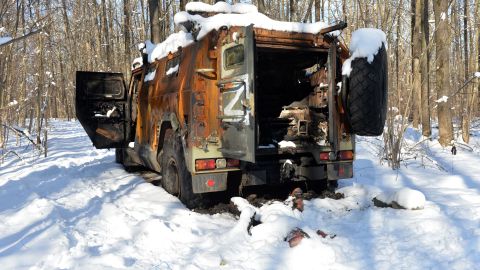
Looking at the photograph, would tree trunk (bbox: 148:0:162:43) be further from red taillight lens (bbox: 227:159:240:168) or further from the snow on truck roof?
red taillight lens (bbox: 227:159:240:168)

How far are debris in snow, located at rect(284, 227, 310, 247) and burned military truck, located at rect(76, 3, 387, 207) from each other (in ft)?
3.27

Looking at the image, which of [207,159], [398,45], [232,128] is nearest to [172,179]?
[207,159]

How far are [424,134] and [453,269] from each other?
12.3 metres

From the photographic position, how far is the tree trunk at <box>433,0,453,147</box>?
11.1 metres

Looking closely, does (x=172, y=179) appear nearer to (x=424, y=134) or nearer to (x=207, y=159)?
(x=207, y=159)

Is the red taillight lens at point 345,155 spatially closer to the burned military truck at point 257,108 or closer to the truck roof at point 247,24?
the burned military truck at point 257,108

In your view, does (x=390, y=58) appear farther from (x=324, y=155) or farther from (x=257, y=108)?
(x=257, y=108)

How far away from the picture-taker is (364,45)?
18.5 feet

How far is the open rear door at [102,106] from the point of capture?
894cm

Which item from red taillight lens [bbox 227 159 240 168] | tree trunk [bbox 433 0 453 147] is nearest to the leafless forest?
tree trunk [bbox 433 0 453 147]

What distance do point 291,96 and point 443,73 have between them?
21.7 ft

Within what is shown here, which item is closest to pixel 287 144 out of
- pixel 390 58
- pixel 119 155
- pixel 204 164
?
pixel 204 164

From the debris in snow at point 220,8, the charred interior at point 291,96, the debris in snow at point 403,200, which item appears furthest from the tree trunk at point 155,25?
the debris in snow at point 403,200

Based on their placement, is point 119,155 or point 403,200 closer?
point 403,200
